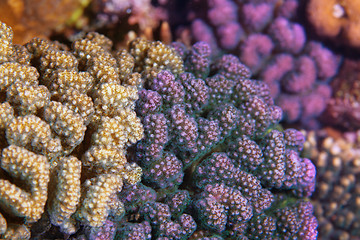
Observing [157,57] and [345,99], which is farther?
[345,99]

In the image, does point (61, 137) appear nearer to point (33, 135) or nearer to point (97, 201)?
point (33, 135)

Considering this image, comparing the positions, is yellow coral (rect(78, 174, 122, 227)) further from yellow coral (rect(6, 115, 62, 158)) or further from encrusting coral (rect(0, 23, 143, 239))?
yellow coral (rect(6, 115, 62, 158))

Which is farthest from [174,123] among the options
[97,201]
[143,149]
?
[97,201]

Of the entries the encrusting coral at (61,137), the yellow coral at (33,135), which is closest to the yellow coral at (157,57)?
the encrusting coral at (61,137)

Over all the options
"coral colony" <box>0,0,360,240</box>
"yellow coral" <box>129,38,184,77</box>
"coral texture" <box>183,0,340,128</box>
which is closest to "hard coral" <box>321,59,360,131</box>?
"coral colony" <box>0,0,360,240</box>

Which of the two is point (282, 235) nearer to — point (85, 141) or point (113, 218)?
point (113, 218)

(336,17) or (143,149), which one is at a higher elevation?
(336,17)

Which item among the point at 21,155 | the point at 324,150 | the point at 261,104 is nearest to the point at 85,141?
the point at 21,155
